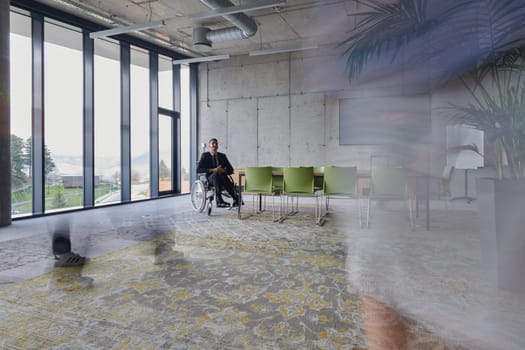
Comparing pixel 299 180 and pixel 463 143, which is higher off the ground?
pixel 463 143

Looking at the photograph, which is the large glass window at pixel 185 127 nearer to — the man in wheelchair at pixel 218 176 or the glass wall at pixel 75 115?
the glass wall at pixel 75 115

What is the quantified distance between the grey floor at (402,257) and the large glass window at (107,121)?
121cm

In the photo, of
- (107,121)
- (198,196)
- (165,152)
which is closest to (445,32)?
(198,196)

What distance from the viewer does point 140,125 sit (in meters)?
7.66

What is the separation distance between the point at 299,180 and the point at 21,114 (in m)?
4.37

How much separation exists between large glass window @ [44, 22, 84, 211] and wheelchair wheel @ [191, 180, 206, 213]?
84.8 inches

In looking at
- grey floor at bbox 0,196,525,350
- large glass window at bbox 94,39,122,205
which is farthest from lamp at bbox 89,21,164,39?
grey floor at bbox 0,196,525,350

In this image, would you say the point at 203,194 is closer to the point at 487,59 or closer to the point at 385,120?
the point at 487,59

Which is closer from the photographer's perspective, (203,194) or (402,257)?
(402,257)

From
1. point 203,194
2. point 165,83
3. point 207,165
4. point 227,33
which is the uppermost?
point 227,33

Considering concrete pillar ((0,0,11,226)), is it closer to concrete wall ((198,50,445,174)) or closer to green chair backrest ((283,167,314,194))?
green chair backrest ((283,167,314,194))

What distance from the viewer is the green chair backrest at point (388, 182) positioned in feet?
14.2

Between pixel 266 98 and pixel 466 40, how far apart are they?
7.01 meters

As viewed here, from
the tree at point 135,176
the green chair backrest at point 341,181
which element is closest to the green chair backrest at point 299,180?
the green chair backrest at point 341,181
